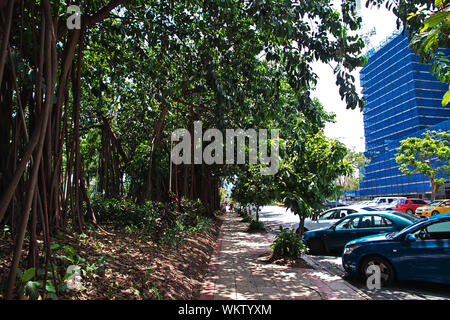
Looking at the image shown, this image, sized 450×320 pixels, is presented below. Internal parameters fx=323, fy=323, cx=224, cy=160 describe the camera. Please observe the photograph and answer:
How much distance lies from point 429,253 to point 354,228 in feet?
12.0

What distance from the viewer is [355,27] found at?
5.29 metres

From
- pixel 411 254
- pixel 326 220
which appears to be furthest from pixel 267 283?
pixel 326 220

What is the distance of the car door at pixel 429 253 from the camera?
5.32 metres

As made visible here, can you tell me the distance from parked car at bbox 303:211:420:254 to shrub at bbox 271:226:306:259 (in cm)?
196

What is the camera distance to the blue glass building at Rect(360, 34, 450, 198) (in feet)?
172

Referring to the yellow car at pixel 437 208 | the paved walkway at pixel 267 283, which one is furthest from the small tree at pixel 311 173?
the yellow car at pixel 437 208

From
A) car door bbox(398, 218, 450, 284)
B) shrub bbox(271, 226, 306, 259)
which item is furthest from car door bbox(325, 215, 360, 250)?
car door bbox(398, 218, 450, 284)

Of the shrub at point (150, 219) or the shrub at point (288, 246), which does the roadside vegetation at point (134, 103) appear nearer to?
the shrub at point (150, 219)

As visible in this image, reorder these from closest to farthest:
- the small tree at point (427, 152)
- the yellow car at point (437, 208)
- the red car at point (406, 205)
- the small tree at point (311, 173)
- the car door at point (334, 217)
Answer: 1. the small tree at point (311, 173)
2. the car door at point (334, 217)
3. the yellow car at point (437, 208)
4. the red car at point (406, 205)
5. the small tree at point (427, 152)

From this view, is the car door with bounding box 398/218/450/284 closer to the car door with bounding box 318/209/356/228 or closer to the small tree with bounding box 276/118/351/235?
the small tree with bounding box 276/118/351/235

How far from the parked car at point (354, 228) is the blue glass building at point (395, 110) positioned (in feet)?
146

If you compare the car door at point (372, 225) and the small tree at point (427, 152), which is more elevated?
the small tree at point (427, 152)

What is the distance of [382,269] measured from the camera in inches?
236

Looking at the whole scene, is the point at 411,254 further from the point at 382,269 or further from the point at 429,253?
the point at 382,269
